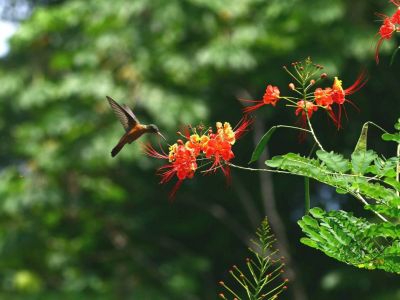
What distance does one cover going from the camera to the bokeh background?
10.1 meters

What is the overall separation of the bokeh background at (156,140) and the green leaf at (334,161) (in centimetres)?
736

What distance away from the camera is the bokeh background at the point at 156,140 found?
33.1ft

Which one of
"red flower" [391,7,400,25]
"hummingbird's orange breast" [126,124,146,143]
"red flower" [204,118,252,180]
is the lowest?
"red flower" [204,118,252,180]

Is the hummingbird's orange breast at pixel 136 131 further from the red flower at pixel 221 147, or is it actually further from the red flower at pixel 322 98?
the red flower at pixel 322 98

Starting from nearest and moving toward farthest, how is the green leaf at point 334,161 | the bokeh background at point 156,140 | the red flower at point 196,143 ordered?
the green leaf at point 334,161 < the red flower at point 196,143 < the bokeh background at point 156,140

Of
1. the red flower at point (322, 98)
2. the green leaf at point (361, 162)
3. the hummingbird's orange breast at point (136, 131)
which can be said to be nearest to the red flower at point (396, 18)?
the red flower at point (322, 98)

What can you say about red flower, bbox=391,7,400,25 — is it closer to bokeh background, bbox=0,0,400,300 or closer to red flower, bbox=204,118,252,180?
red flower, bbox=204,118,252,180

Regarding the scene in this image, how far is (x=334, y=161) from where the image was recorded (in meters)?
1.94

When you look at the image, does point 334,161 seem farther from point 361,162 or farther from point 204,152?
point 204,152

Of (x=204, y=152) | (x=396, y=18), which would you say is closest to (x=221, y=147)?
(x=204, y=152)

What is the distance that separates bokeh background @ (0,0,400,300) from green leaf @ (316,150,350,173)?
290 inches

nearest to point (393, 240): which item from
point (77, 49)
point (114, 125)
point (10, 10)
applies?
point (114, 125)

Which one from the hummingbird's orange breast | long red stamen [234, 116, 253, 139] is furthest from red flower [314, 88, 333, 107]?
the hummingbird's orange breast

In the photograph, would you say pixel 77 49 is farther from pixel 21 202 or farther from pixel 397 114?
pixel 397 114
